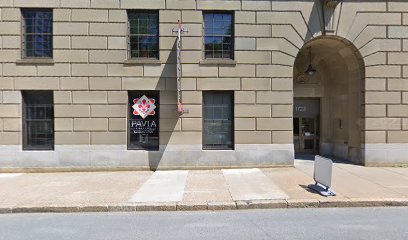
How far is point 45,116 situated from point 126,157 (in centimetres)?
357

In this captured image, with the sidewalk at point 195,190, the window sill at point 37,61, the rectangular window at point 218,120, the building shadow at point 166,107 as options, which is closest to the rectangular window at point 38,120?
the window sill at point 37,61

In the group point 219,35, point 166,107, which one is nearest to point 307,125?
point 219,35

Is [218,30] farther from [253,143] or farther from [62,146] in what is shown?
[62,146]

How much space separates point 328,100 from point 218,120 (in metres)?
6.47

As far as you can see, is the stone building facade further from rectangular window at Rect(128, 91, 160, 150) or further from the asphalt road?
the asphalt road

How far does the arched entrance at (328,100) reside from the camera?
1255 centimetres

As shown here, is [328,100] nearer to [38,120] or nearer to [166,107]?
[166,107]

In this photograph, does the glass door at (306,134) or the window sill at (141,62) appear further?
the glass door at (306,134)

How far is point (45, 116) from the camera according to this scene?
38.1ft

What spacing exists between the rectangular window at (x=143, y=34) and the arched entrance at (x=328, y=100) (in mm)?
6708

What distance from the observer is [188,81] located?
11508 mm

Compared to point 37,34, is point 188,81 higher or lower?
lower

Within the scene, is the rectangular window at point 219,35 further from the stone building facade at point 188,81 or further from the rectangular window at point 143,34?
the rectangular window at point 143,34

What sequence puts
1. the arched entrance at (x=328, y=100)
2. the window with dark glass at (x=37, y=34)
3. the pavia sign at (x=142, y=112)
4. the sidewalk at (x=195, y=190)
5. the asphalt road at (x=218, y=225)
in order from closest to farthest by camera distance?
the asphalt road at (x=218, y=225) < the sidewalk at (x=195, y=190) < the window with dark glass at (x=37, y=34) < the pavia sign at (x=142, y=112) < the arched entrance at (x=328, y=100)
